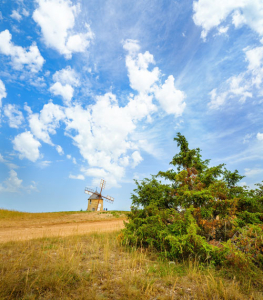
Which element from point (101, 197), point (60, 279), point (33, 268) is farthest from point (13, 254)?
point (101, 197)

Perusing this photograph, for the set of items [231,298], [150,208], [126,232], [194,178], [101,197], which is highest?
[101,197]

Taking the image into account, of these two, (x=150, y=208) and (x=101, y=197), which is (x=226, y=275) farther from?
(x=101, y=197)

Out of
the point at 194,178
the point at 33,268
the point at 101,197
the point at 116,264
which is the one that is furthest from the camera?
the point at 101,197

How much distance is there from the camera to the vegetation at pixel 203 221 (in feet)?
18.0

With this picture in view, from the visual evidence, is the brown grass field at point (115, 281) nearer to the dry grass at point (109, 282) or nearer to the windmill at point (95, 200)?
the dry grass at point (109, 282)

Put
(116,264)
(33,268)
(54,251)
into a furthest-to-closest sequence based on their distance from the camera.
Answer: (54,251), (116,264), (33,268)

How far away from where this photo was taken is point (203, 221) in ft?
22.1

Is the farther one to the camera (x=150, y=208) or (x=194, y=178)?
(x=194, y=178)

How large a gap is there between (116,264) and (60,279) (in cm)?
201

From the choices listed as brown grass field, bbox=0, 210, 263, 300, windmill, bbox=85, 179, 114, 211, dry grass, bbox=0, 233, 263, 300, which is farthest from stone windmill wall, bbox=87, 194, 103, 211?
dry grass, bbox=0, 233, 263, 300

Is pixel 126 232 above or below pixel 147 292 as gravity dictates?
above

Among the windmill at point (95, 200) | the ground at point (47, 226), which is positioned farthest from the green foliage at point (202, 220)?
the windmill at point (95, 200)

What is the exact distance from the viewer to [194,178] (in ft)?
27.9

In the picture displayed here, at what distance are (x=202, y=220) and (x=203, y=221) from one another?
0.05m
